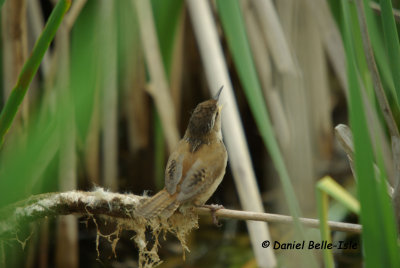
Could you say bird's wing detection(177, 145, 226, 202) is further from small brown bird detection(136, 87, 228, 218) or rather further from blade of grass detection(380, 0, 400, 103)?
blade of grass detection(380, 0, 400, 103)

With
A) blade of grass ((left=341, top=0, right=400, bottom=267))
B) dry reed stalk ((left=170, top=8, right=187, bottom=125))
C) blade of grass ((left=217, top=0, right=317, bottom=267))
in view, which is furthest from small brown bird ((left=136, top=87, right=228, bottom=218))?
dry reed stalk ((left=170, top=8, right=187, bottom=125))

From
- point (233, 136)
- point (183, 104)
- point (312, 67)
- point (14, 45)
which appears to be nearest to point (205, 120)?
point (233, 136)

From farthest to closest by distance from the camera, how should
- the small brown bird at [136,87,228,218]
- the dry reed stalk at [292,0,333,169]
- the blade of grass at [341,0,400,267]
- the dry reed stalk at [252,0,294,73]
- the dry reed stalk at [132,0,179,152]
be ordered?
the dry reed stalk at [292,0,333,169] < the dry reed stalk at [132,0,179,152] < the dry reed stalk at [252,0,294,73] < the small brown bird at [136,87,228,218] < the blade of grass at [341,0,400,267]

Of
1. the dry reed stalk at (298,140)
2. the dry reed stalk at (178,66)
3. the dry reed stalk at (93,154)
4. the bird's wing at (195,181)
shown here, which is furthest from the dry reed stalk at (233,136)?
the dry reed stalk at (93,154)

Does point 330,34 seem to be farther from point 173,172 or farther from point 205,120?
point 173,172

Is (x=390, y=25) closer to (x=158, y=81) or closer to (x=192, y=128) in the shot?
(x=192, y=128)

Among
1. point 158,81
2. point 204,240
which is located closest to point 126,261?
point 204,240
